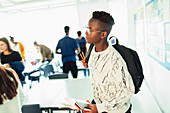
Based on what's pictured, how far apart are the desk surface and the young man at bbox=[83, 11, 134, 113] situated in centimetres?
81

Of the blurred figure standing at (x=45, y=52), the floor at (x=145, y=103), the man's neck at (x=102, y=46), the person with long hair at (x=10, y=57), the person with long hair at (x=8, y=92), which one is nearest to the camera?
the man's neck at (x=102, y=46)

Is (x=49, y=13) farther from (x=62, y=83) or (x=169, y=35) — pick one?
(x=169, y=35)

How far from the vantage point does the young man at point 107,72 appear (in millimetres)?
1023

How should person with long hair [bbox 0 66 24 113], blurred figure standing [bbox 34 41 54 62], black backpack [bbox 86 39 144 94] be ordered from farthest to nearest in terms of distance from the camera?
blurred figure standing [bbox 34 41 54 62] < person with long hair [bbox 0 66 24 113] < black backpack [bbox 86 39 144 94]

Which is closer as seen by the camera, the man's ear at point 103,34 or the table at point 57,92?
the man's ear at point 103,34

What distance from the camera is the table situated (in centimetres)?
181

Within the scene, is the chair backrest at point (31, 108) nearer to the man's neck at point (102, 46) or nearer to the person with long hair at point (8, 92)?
the person with long hair at point (8, 92)

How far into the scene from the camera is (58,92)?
2.14m

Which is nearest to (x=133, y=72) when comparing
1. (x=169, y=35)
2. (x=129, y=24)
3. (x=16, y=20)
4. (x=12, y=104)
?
(x=169, y=35)

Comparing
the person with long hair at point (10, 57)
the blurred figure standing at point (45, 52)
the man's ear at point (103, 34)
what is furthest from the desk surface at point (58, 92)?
the blurred figure standing at point (45, 52)

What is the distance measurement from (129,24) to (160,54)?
2.63m

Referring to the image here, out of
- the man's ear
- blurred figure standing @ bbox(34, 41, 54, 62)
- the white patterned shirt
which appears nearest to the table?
the white patterned shirt

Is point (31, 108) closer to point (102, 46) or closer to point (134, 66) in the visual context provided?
point (102, 46)

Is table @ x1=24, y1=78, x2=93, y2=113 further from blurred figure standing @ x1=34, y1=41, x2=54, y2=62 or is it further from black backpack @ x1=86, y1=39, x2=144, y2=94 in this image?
blurred figure standing @ x1=34, y1=41, x2=54, y2=62
